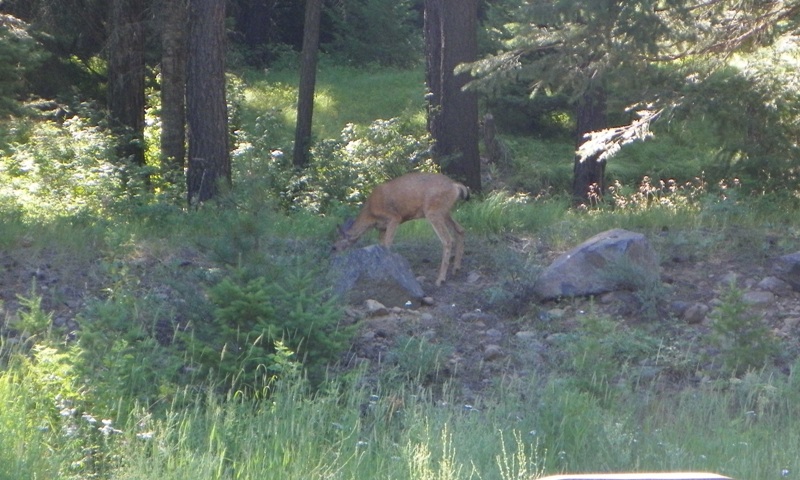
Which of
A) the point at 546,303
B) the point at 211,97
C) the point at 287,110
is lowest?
the point at 287,110

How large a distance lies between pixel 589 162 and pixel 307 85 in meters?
6.07

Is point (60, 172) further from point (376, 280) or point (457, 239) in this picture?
point (376, 280)

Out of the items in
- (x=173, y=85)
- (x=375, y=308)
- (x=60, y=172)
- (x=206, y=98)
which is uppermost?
(x=206, y=98)

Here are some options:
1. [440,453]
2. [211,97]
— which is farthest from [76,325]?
[211,97]

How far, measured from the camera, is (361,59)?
37250mm

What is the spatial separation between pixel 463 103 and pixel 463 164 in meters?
0.95

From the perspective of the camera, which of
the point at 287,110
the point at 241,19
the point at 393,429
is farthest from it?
the point at 241,19

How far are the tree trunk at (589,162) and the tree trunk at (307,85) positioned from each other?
514 centimetres

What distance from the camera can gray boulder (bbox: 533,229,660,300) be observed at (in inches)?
376

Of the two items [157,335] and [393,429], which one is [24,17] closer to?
[157,335]

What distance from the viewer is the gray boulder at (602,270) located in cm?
954

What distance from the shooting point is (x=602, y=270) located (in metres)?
9.70

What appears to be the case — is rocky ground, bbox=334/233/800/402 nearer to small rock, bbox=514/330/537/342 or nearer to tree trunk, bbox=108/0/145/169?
small rock, bbox=514/330/537/342

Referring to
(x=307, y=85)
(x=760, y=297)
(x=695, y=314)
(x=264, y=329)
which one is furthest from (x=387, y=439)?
(x=307, y=85)
